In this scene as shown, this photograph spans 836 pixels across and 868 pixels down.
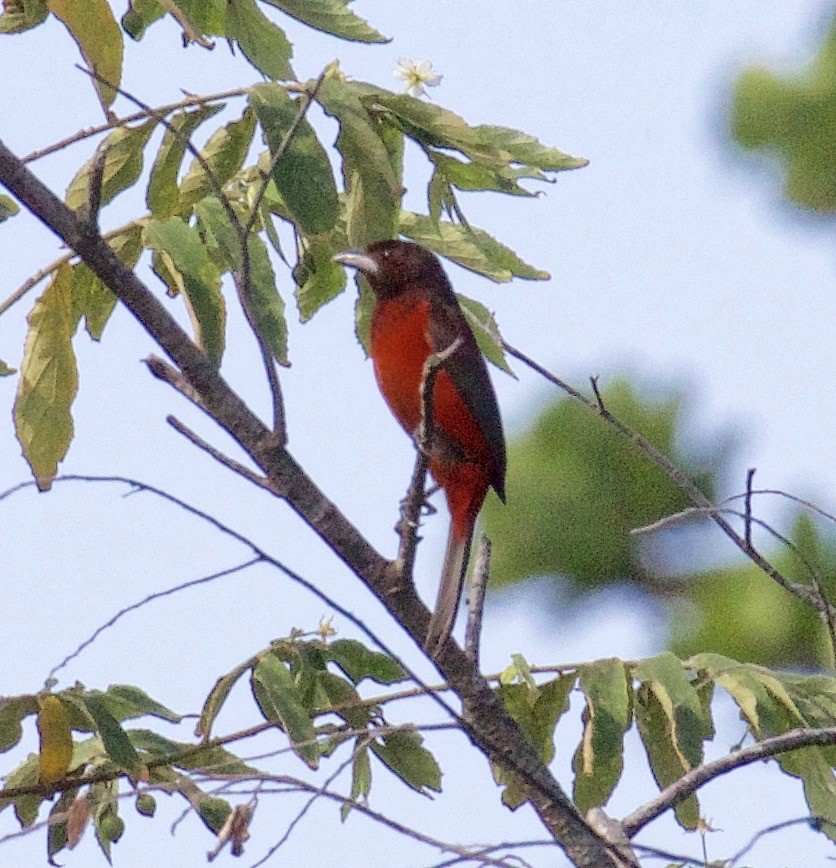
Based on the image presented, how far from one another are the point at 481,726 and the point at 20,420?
878 mm

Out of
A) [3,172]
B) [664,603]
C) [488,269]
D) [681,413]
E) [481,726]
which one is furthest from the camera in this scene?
[664,603]

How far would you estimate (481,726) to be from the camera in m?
2.50

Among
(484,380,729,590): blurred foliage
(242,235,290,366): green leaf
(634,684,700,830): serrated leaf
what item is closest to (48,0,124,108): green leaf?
(242,235,290,366): green leaf

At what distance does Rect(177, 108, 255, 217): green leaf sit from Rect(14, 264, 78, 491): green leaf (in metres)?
0.24

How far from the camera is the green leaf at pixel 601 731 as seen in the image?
8.12 feet

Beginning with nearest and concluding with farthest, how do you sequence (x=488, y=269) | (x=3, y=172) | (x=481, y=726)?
(x=3, y=172) < (x=481, y=726) < (x=488, y=269)

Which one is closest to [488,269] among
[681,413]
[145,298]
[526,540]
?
[145,298]

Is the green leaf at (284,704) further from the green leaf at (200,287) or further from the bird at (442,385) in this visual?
the bird at (442,385)

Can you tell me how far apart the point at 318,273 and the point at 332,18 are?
0.65 metres

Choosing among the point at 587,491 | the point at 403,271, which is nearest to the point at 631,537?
the point at 587,491

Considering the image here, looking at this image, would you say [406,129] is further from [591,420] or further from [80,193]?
[591,420]

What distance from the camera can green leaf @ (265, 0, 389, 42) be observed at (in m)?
2.35

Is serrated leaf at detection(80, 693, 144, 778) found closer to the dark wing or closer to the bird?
the bird

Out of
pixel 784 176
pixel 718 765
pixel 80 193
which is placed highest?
pixel 784 176
